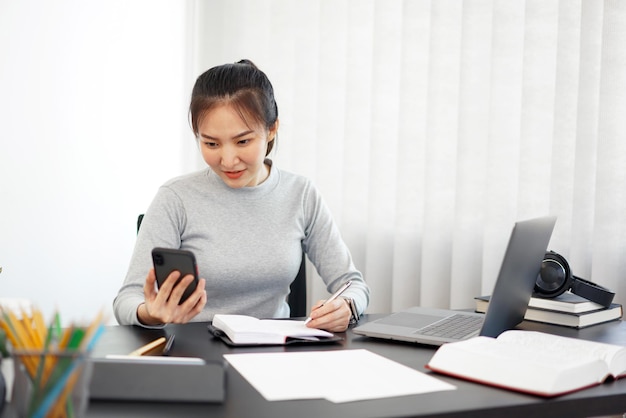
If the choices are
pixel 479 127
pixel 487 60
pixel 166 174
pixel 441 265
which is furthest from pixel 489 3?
Answer: pixel 166 174

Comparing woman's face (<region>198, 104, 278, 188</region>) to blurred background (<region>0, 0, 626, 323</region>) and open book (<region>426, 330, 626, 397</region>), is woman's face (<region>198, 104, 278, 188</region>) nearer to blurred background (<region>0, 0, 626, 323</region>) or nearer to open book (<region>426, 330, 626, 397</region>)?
open book (<region>426, 330, 626, 397</region>)

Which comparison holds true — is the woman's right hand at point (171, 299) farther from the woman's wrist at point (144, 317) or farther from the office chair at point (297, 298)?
the office chair at point (297, 298)

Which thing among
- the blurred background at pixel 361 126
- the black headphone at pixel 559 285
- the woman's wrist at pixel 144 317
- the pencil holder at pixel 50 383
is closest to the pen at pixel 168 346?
the woman's wrist at pixel 144 317

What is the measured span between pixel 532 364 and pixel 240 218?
0.94 m

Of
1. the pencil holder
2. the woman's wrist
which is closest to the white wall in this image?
the woman's wrist

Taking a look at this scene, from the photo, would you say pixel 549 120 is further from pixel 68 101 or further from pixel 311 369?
pixel 68 101

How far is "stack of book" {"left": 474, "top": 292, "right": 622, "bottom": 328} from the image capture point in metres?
1.54

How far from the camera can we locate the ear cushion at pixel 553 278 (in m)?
1.60

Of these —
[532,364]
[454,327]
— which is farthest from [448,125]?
[532,364]

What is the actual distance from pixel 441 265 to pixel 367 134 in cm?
57

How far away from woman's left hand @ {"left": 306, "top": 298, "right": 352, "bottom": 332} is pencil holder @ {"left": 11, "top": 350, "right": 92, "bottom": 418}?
78 centimetres

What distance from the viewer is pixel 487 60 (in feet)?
7.80

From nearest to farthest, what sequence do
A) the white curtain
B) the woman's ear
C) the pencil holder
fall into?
the pencil holder
the woman's ear
the white curtain

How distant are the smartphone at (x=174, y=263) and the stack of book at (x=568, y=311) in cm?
65
